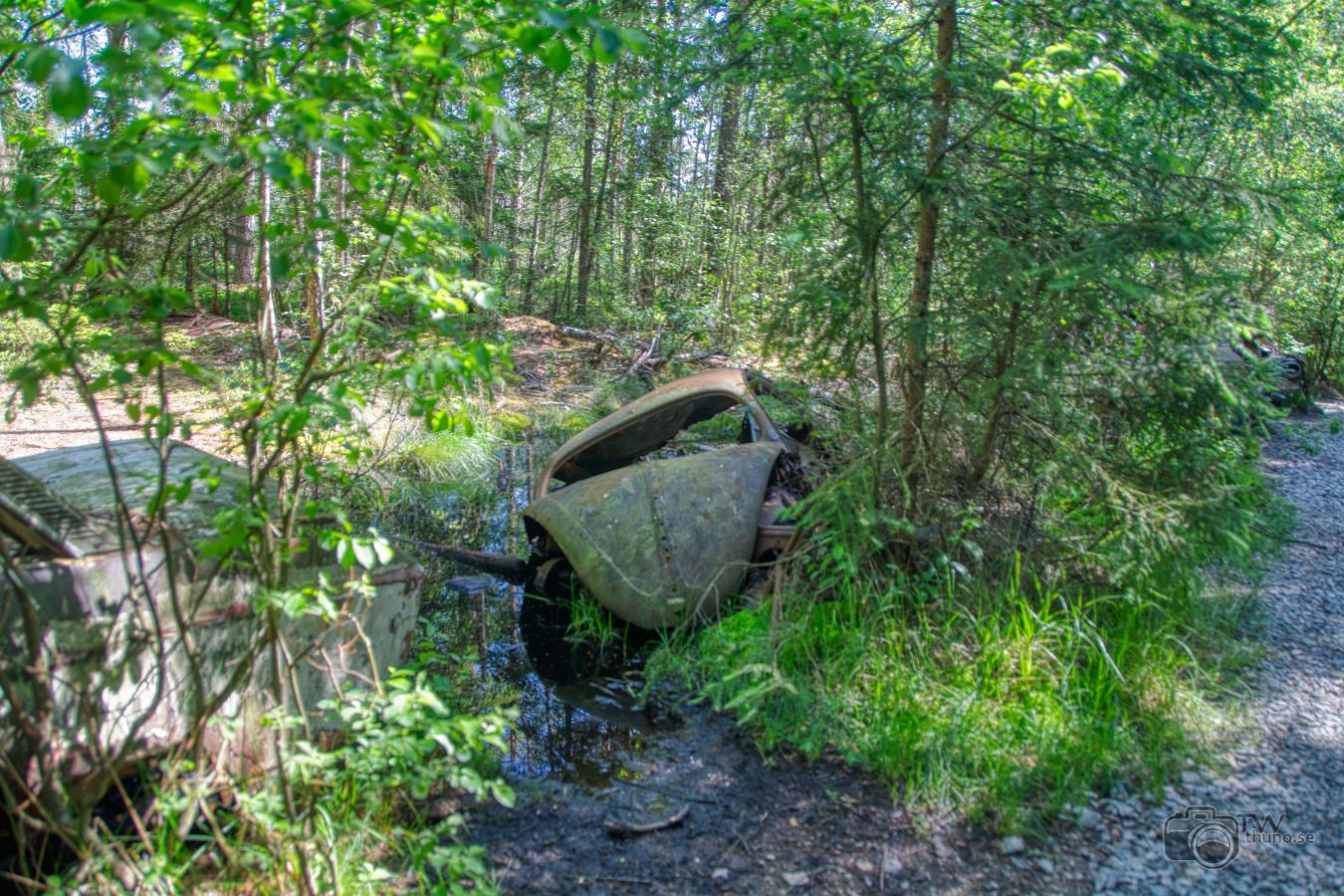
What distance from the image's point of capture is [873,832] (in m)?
3.45

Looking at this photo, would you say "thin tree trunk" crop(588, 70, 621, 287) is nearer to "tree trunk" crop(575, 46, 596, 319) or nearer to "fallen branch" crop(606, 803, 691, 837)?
"tree trunk" crop(575, 46, 596, 319)

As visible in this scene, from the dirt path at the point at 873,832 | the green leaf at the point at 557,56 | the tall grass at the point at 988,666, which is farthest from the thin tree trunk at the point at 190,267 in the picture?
the tall grass at the point at 988,666

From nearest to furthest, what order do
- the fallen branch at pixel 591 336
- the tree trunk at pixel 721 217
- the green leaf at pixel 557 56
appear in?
1. the green leaf at pixel 557 56
2. the fallen branch at pixel 591 336
3. the tree trunk at pixel 721 217

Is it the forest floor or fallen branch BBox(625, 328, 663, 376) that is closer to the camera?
the forest floor

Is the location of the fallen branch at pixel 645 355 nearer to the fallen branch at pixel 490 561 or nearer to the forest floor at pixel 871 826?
the fallen branch at pixel 490 561

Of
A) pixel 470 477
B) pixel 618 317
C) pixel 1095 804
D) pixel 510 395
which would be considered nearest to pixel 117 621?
pixel 1095 804

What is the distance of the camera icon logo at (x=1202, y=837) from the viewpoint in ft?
10.5

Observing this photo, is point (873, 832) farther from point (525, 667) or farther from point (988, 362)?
point (988, 362)

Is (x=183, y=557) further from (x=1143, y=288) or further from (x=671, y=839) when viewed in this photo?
(x=1143, y=288)

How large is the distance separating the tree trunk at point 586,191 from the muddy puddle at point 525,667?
998 centimetres

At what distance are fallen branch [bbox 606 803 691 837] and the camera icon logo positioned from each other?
1898mm

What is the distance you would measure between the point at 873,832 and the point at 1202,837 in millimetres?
1243

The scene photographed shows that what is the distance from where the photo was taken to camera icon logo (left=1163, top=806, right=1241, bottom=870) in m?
3.20

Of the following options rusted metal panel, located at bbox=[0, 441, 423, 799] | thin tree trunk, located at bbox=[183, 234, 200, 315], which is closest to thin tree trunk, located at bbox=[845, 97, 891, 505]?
rusted metal panel, located at bbox=[0, 441, 423, 799]
